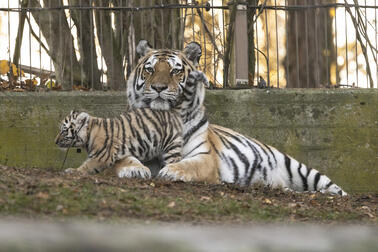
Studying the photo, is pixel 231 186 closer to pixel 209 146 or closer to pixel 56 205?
pixel 209 146

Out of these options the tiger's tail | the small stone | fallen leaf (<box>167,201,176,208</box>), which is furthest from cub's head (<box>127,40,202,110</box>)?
the small stone

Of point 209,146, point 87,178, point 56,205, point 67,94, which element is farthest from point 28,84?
point 56,205

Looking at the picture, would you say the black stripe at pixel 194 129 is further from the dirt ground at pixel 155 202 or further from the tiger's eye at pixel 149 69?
the dirt ground at pixel 155 202

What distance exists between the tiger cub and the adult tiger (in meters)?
0.15

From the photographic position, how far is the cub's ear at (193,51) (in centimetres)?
685

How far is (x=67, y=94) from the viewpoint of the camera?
7352mm

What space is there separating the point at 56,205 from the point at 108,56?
173 inches

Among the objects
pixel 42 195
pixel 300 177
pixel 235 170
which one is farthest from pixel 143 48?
pixel 42 195

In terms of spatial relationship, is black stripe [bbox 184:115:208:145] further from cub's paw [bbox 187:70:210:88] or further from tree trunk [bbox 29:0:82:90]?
tree trunk [bbox 29:0:82:90]

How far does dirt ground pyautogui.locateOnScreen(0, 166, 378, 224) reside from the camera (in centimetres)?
408

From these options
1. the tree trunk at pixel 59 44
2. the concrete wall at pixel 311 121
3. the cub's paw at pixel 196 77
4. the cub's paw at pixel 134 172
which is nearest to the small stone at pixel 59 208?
the cub's paw at pixel 134 172

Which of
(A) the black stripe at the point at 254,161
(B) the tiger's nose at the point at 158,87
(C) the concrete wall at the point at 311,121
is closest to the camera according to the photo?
(B) the tiger's nose at the point at 158,87

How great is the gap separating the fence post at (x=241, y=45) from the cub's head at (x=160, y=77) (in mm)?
916

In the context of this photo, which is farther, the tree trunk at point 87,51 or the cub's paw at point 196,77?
the tree trunk at point 87,51
